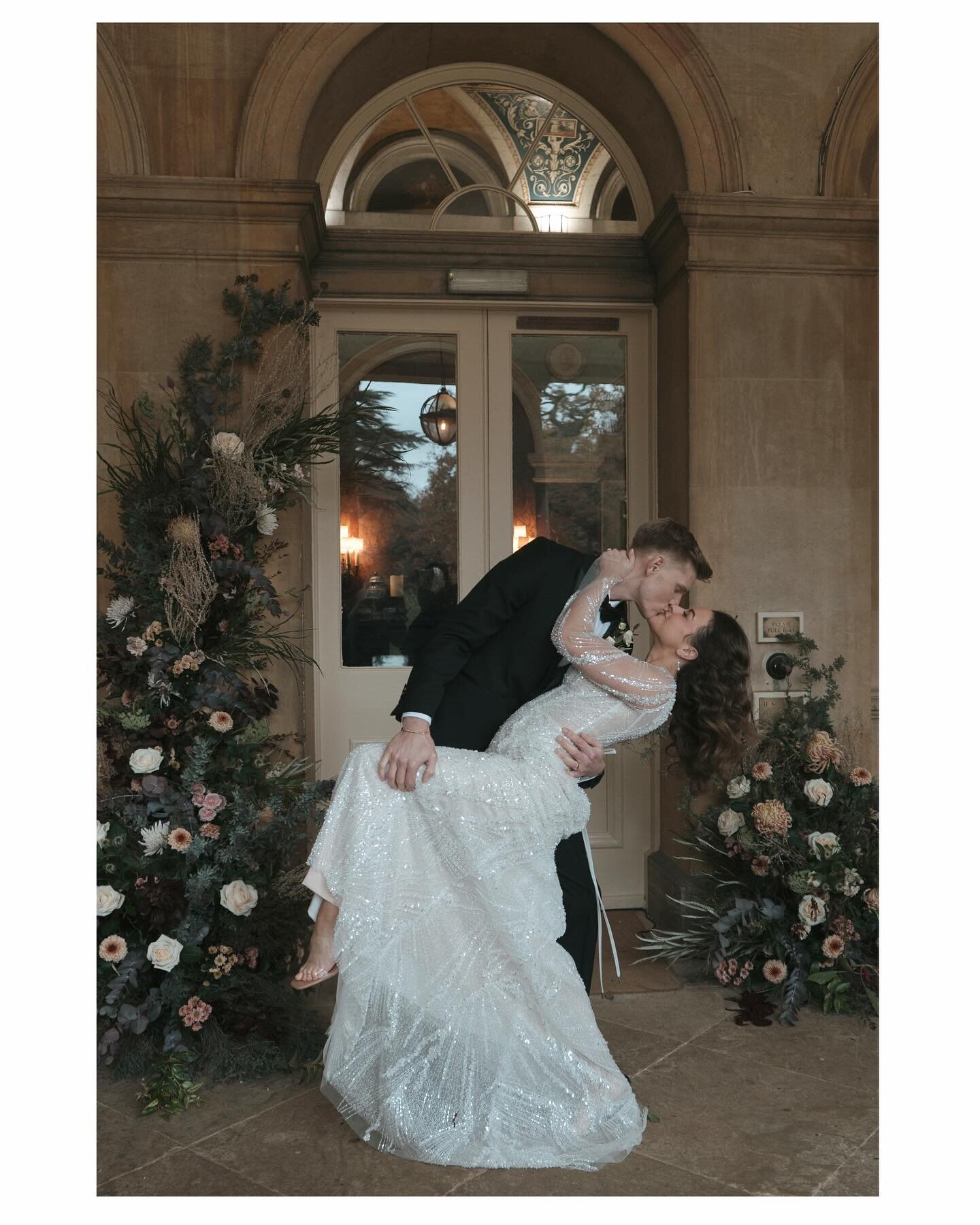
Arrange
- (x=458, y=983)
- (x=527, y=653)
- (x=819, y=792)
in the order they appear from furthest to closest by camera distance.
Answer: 1. (x=819, y=792)
2. (x=527, y=653)
3. (x=458, y=983)

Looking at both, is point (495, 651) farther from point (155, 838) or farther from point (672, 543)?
point (155, 838)

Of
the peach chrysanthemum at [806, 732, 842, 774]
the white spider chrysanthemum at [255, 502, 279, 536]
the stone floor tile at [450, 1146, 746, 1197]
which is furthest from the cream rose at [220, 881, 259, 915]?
the peach chrysanthemum at [806, 732, 842, 774]

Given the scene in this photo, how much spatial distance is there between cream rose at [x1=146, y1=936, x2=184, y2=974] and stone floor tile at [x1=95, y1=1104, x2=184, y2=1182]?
418mm

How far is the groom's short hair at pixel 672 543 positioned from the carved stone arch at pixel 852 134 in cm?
255

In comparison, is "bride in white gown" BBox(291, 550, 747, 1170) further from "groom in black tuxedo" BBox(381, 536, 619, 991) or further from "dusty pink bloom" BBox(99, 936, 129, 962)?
"dusty pink bloom" BBox(99, 936, 129, 962)

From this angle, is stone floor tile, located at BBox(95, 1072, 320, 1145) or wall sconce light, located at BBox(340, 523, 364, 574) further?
wall sconce light, located at BBox(340, 523, 364, 574)

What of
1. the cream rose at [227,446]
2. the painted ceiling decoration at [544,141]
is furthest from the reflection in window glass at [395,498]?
the cream rose at [227,446]

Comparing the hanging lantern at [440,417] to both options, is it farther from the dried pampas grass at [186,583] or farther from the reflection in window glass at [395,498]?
the dried pampas grass at [186,583]

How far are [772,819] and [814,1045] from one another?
807 mm

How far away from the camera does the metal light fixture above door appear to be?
5.07 meters

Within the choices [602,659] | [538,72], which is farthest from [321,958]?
[538,72]

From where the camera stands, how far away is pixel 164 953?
315cm

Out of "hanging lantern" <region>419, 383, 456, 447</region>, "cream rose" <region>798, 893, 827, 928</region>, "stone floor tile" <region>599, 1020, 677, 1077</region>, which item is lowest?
"stone floor tile" <region>599, 1020, 677, 1077</region>

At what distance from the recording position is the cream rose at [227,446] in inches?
155
